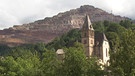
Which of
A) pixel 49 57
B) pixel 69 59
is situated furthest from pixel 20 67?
pixel 69 59

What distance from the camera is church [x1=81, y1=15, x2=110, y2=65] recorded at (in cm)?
10906

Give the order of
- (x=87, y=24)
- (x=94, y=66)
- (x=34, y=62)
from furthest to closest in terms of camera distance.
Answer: (x=87, y=24), (x=34, y=62), (x=94, y=66)

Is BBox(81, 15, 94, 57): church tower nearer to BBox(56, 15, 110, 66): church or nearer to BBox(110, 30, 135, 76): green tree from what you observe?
BBox(56, 15, 110, 66): church

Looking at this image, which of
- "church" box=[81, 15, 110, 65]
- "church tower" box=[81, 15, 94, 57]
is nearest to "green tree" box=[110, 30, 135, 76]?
"church" box=[81, 15, 110, 65]

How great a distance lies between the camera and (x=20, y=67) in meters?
71.9

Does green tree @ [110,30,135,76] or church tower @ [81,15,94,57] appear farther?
church tower @ [81,15,94,57]

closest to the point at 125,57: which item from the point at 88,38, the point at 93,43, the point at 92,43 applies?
the point at 88,38

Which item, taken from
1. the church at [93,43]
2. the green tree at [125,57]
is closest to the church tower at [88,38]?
the church at [93,43]

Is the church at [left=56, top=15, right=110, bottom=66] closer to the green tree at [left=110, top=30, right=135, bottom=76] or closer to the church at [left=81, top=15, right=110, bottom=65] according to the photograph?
the church at [left=81, top=15, right=110, bottom=65]

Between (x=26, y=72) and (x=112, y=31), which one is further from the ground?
(x=112, y=31)

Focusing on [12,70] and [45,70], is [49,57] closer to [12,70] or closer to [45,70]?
[45,70]

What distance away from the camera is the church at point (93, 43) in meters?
109

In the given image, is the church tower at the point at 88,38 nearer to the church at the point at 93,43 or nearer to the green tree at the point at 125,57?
the church at the point at 93,43

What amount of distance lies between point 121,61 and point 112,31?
95186mm
